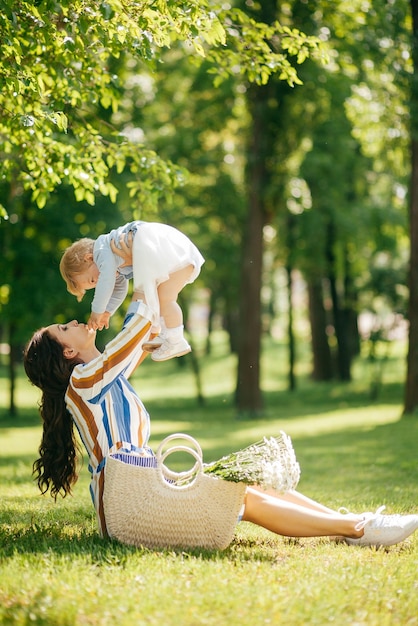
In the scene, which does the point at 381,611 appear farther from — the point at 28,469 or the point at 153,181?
the point at 28,469

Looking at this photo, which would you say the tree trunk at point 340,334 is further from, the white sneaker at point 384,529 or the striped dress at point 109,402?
the striped dress at point 109,402

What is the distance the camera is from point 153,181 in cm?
820

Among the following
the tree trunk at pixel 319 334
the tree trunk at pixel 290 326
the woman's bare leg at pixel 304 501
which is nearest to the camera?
the woman's bare leg at pixel 304 501

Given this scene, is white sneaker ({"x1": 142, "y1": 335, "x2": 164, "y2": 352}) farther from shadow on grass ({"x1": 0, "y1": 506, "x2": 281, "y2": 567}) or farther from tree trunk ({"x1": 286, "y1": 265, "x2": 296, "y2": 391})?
tree trunk ({"x1": 286, "y1": 265, "x2": 296, "y2": 391})

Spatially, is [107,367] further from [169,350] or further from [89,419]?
[169,350]

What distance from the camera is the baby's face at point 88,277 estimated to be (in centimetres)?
602

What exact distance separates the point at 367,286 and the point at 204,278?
532 centimetres

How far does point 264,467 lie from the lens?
4543 mm

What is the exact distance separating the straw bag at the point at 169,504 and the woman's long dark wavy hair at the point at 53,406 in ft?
2.18

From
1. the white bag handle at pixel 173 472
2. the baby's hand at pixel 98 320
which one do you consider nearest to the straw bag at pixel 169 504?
the white bag handle at pixel 173 472

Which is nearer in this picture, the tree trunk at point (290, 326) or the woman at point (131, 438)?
the woman at point (131, 438)

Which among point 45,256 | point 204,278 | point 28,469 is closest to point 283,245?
point 204,278

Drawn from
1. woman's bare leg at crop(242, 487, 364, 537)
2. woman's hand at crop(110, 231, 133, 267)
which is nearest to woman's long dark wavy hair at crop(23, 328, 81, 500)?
woman's hand at crop(110, 231, 133, 267)

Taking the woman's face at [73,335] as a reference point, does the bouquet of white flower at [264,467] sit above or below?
below
